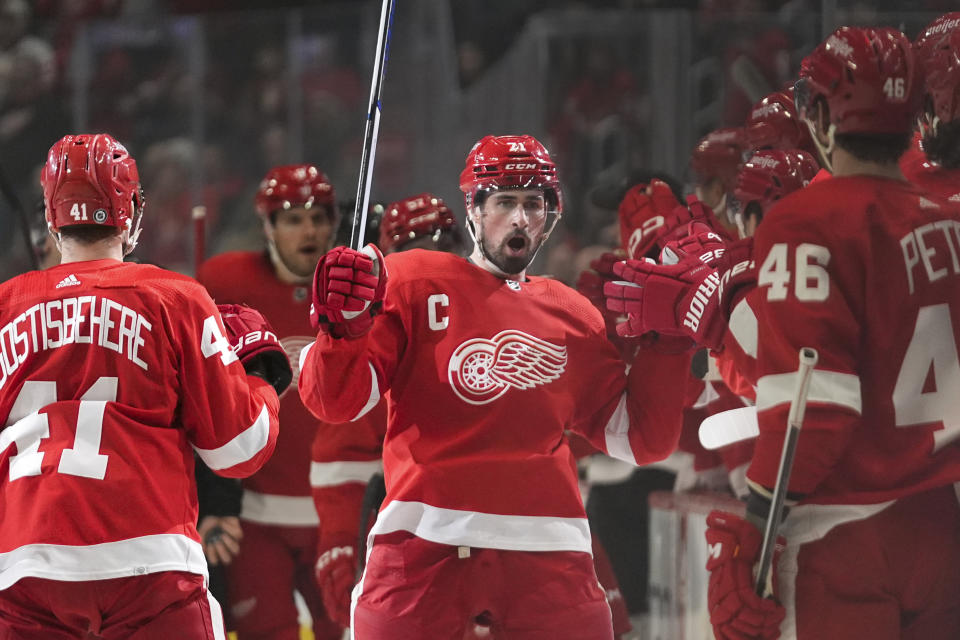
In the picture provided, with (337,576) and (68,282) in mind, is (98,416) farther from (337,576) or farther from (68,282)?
(337,576)

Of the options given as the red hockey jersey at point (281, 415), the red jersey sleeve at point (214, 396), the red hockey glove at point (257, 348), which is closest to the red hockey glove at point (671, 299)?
the red hockey glove at point (257, 348)

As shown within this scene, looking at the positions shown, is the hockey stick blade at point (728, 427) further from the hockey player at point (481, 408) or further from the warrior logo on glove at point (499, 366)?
the warrior logo on glove at point (499, 366)

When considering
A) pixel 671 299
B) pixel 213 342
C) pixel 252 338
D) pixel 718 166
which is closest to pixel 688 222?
pixel 718 166

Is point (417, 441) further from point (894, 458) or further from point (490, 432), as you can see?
point (894, 458)

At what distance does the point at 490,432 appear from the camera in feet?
9.59

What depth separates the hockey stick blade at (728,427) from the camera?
288 centimetres

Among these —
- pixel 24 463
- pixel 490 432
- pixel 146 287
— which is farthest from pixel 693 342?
pixel 24 463

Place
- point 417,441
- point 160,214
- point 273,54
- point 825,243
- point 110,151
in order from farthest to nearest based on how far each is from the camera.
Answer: point 273,54 → point 160,214 → point 417,441 → point 110,151 → point 825,243

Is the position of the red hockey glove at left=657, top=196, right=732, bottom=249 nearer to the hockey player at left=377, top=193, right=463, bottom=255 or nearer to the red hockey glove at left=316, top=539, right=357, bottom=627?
the hockey player at left=377, top=193, right=463, bottom=255

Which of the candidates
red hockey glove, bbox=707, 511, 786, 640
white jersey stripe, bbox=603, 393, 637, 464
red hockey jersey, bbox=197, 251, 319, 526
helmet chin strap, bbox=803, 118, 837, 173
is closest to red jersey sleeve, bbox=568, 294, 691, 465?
white jersey stripe, bbox=603, 393, 637, 464

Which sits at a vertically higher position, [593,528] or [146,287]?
[146,287]

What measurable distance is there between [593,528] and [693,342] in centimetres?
153

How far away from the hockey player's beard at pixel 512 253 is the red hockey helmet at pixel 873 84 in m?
0.76

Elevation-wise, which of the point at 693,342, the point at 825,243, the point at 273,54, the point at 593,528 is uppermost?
the point at 273,54
